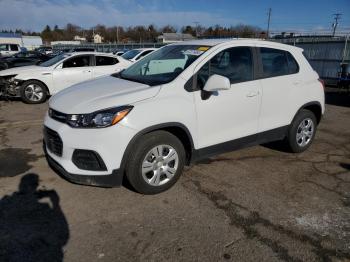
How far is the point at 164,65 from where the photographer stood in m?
4.36

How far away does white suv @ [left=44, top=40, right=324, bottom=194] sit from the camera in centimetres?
335

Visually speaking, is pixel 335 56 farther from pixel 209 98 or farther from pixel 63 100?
pixel 63 100

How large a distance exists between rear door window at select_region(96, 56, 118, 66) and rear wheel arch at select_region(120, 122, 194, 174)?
7.24 metres

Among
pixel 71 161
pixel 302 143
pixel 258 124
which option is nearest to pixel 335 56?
pixel 302 143

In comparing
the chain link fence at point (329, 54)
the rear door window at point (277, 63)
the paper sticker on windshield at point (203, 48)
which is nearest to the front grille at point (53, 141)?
the paper sticker on windshield at point (203, 48)

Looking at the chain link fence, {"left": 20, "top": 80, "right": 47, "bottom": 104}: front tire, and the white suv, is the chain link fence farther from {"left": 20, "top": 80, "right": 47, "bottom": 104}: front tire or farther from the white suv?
{"left": 20, "top": 80, "right": 47, "bottom": 104}: front tire

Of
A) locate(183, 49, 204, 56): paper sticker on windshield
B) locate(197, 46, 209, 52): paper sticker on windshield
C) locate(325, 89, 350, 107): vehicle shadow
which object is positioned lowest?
locate(325, 89, 350, 107): vehicle shadow

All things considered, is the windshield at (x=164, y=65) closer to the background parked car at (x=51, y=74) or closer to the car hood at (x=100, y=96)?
the car hood at (x=100, y=96)

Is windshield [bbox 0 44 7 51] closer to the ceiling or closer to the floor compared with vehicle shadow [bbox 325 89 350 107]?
closer to the ceiling

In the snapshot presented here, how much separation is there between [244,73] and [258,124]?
759 mm

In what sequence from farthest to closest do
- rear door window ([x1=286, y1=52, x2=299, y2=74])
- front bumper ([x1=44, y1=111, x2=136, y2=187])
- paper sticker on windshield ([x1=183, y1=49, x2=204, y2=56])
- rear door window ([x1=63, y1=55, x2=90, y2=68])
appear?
1. rear door window ([x1=63, y1=55, x2=90, y2=68])
2. rear door window ([x1=286, y1=52, x2=299, y2=74])
3. paper sticker on windshield ([x1=183, y1=49, x2=204, y2=56])
4. front bumper ([x1=44, y1=111, x2=136, y2=187])

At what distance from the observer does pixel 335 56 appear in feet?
48.7

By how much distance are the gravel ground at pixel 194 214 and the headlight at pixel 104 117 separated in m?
0.94

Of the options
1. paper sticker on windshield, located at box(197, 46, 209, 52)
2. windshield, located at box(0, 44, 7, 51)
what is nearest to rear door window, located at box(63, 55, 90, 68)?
paper sticker on windshield, located at box(197, 46, 209, 52)
